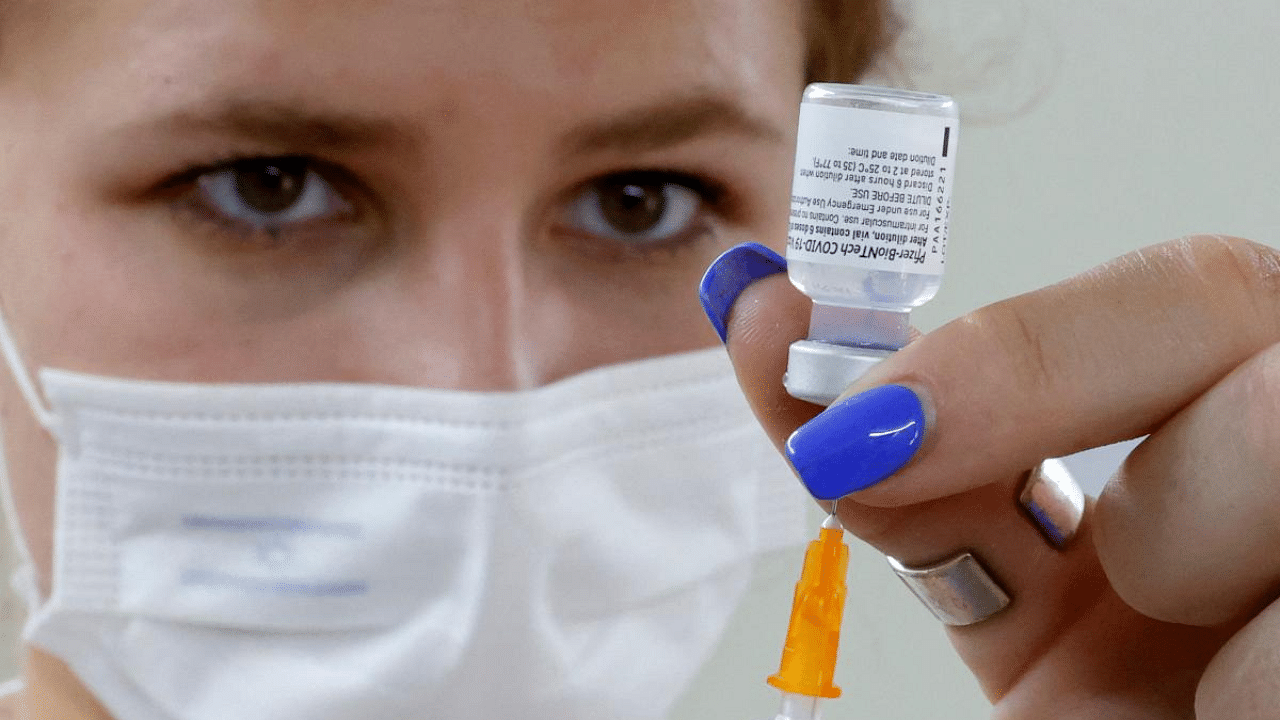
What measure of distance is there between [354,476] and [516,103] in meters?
0.33

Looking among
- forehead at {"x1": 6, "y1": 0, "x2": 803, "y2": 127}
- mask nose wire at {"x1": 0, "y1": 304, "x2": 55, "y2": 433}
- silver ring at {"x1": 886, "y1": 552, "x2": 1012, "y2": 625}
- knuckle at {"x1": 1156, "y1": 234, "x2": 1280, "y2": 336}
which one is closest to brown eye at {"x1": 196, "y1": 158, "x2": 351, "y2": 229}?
forehead at {"x1": 6, "y1": 0, "x2": 803, "y2": 127}

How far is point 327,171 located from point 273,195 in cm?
6

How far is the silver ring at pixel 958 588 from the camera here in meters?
0.85

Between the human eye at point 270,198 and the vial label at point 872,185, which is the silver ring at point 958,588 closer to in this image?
the vial label at point 872,185

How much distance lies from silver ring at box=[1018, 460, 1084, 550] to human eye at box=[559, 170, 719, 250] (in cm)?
51

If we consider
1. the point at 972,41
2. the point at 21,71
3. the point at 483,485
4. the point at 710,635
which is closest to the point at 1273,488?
the point at 483,485

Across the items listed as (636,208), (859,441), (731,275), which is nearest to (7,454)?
(636,208)

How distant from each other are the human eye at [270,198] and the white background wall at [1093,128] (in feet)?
2.61

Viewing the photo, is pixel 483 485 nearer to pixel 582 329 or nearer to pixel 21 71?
pixel 582 329

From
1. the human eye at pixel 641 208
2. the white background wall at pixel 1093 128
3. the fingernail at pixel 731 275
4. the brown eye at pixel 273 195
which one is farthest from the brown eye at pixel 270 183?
the white background wall at pixel 1093 128

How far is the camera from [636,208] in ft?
4.15

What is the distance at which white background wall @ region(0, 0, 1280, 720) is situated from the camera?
66.8 inches

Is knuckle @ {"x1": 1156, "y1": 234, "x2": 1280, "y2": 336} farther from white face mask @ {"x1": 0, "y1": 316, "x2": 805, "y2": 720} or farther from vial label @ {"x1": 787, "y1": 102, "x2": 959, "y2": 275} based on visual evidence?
white face mask @ {"x1": 0, "y1": 316, "x2": 805, "y2": 720}

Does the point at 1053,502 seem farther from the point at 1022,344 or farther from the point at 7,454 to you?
the point at 7,454
